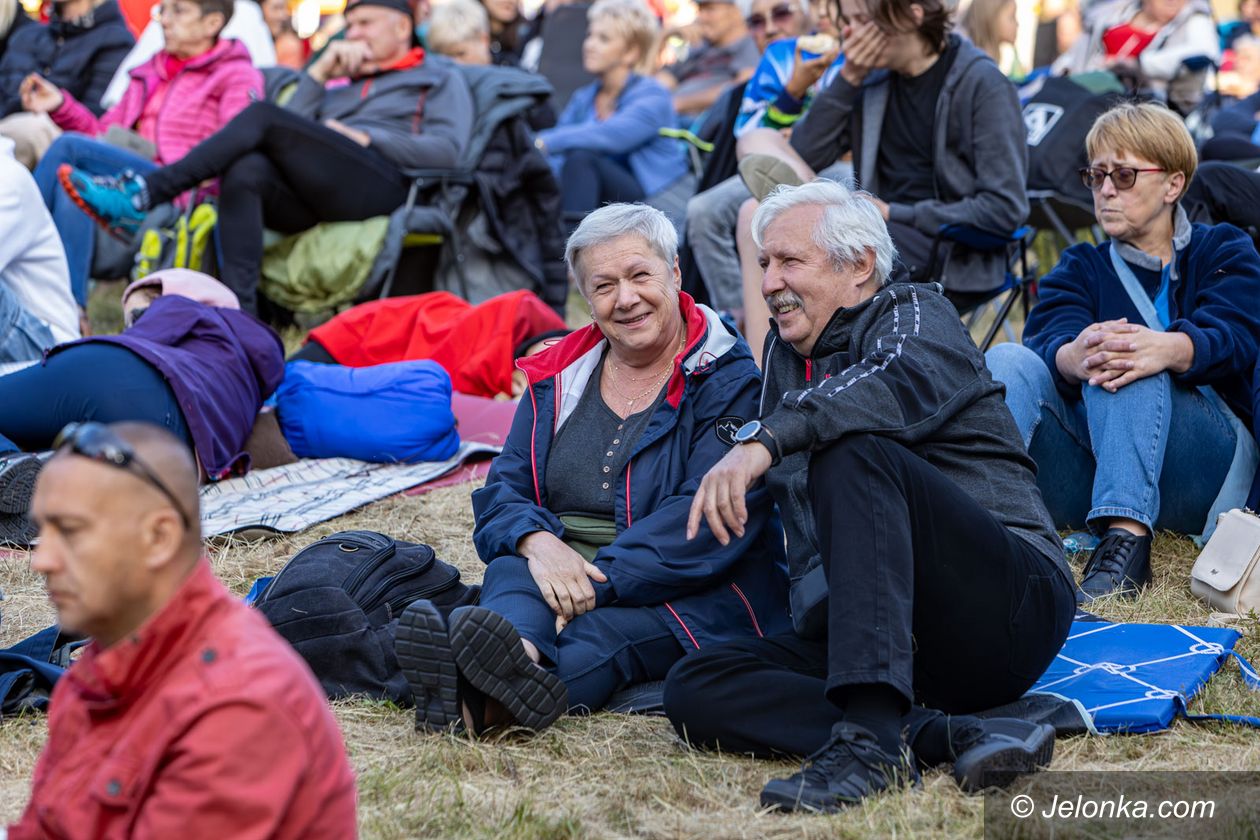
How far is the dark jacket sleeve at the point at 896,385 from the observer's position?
8.95 ft

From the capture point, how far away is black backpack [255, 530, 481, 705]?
132 inches

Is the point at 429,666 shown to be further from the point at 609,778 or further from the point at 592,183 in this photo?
the point at 592,183

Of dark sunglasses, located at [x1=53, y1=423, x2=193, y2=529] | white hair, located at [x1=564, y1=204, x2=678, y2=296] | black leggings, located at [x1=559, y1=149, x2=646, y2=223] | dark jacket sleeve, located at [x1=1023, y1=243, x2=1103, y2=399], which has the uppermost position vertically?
dark sunglasses, located at [x1=53, y1=423, x2=193, y2=529]

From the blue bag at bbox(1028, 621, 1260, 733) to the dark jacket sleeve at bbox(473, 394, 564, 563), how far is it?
47.0 inches

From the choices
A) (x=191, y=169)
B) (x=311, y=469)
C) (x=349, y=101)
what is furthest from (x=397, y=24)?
(x=311, y=469)

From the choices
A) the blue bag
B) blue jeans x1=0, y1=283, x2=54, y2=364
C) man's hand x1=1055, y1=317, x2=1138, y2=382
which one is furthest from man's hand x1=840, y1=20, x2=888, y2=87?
blue jeans x1=0, y1=283, x2=54, y2=364

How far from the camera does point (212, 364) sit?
4.99 m

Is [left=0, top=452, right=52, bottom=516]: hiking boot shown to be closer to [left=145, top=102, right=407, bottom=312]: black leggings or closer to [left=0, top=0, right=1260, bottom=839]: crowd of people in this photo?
[left=0, top=0, right=1260, bottom=839]: crowd of people

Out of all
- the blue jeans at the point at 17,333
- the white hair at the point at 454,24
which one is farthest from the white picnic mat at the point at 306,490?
the white hair at the point at 454,24

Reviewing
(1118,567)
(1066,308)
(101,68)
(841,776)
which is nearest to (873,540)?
(841,776)

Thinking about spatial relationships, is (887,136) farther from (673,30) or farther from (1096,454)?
(673,30)

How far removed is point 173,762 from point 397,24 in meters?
6.47

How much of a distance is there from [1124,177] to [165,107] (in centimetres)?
559

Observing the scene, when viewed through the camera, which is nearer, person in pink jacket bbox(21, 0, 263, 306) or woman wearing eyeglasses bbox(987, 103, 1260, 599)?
woman wearing eyeglasses bbox(987, 103, 1260, 599)
